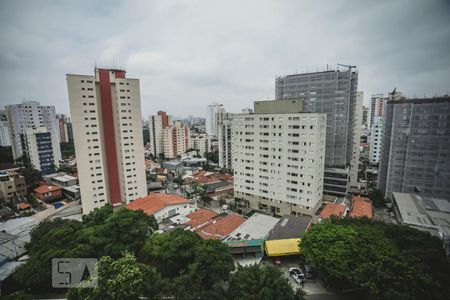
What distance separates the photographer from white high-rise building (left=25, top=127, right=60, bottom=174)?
50.4 m

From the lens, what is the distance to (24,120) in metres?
63.4

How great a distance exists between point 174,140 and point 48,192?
45444 mm

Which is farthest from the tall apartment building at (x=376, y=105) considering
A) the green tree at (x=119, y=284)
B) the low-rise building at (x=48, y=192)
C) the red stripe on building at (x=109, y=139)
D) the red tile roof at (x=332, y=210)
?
the low-rise building at (x=48, y=192)

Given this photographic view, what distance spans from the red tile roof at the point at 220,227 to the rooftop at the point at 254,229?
0.83m

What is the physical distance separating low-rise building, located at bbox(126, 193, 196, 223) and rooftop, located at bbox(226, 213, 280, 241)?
968cm

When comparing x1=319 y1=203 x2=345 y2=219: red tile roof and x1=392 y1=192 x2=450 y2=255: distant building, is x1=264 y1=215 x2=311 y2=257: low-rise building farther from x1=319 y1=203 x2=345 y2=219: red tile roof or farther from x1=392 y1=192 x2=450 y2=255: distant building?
x1=392 y1=192 x2=450 y2=255: distant building

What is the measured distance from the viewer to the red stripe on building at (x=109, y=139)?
32312 millimetres

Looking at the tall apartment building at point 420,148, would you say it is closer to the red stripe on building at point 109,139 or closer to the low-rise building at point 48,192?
the red stripe on building at point 109,139

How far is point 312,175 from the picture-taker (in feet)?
91.9

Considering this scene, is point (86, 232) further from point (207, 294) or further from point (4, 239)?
point (207, 294)

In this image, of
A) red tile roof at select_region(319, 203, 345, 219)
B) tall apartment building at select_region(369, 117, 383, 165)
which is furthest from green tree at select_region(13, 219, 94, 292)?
tall apartment building at select_region(369, 117, 383, 165)

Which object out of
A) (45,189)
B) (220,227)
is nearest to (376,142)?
(220,227)

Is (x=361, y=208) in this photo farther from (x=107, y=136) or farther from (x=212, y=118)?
(x=212, y=118)

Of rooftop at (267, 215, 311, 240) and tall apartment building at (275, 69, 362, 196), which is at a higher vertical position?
tall apartment building at (275, 69, 362, 196)
